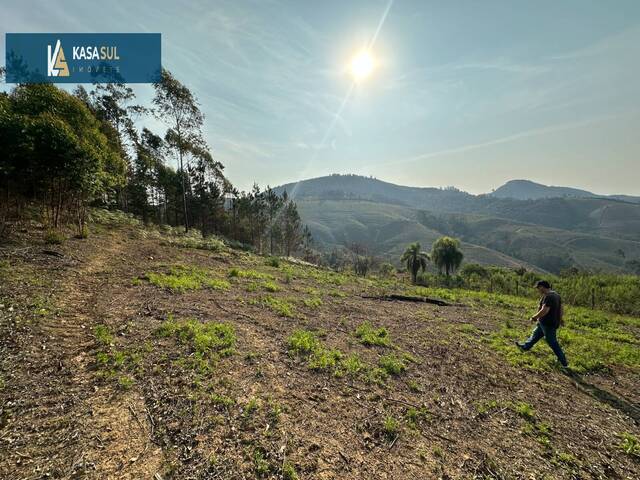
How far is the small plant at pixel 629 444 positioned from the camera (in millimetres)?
4977

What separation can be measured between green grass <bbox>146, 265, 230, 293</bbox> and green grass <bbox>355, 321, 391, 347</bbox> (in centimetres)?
639

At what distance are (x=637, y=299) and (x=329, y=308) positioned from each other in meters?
28.7

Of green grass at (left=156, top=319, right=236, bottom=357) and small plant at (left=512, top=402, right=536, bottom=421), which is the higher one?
green grass at (left=156, top=319, right=236, bottom=357)

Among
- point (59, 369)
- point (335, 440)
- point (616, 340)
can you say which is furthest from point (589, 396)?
point (59, 369)

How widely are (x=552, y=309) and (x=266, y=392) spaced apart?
27.1ft

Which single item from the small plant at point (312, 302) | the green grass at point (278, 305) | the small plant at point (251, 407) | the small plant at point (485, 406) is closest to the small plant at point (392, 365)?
the small plant at point (485, 406)

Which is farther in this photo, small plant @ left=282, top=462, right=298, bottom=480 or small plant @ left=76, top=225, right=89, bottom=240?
small plant @ left=76, top=225, right=89, bottom=240

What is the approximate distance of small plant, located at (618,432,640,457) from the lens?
16.3 feet

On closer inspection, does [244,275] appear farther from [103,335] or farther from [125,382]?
[125,382]

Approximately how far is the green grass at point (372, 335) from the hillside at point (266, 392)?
72 millimetres

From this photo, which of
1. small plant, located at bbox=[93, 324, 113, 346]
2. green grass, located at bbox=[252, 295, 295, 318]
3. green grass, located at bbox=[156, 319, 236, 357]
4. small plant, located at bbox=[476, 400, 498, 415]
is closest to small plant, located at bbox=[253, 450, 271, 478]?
green grass, located at bbox=[156, 319, 236, 357]

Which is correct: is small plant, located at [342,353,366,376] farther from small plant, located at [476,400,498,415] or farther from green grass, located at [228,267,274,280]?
green grass, located at [228,267,274,280]

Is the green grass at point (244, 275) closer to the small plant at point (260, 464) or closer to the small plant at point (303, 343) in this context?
the small plant at point (303, 343)

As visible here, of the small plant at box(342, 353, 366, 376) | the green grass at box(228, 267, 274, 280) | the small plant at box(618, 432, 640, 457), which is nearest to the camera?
the small plant at box(618, 432, 640, 457)
